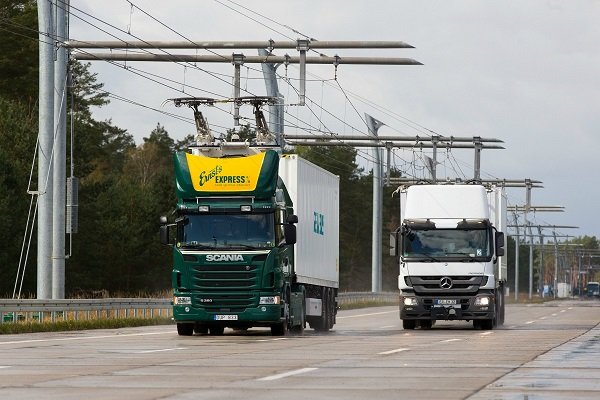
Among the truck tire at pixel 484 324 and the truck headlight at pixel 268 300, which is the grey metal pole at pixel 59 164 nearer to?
the truck headlight at pixel 268 300

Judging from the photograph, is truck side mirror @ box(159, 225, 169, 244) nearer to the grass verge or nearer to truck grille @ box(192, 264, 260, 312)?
truck grille @ box(192, 264, 260, 312)

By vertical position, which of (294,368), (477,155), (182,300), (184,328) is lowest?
(184,328)

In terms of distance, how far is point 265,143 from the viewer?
30797 mm

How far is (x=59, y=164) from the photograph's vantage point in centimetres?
3722

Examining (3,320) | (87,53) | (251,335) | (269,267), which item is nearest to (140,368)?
(269,267)

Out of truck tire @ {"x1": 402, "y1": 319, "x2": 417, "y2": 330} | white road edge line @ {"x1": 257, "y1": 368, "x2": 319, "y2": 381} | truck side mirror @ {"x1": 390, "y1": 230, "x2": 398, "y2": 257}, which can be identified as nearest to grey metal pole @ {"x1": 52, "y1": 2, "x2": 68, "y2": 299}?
truck side mirror @ {"x1": 390, "y1": 230, "x2": 398, "y2": 257}

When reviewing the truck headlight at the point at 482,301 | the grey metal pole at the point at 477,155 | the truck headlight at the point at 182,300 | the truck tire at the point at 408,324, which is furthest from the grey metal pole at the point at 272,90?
the truck headlight at the point at 182,300

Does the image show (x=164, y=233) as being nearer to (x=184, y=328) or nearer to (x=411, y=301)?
(x=184, y=328)

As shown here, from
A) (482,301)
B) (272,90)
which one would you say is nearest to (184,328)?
(482,301)

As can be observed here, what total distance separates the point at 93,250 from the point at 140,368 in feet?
246

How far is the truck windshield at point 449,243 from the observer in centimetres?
3594

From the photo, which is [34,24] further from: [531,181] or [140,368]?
[140,368]

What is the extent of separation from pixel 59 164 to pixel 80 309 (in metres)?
3.64

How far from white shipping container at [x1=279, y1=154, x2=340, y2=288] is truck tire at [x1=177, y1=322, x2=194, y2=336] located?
8.38 ft
